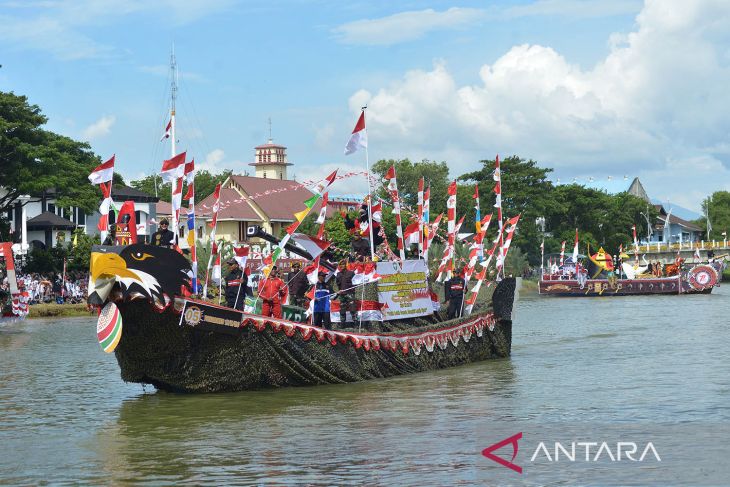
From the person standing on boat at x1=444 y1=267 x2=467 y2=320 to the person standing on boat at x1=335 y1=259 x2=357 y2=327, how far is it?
426 centimetres

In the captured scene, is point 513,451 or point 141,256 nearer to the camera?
point 513,451

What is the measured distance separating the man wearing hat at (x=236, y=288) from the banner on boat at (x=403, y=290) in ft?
9.52

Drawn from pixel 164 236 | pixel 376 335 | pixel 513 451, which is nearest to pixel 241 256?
pixel 164 236

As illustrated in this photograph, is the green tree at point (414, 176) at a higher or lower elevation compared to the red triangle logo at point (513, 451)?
higher

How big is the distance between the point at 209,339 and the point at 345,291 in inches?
167

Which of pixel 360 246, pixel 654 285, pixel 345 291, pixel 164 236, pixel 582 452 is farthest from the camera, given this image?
pixel 654 285

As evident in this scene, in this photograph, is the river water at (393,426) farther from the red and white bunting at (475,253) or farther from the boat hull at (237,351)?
the red and white bunting at (475,253)

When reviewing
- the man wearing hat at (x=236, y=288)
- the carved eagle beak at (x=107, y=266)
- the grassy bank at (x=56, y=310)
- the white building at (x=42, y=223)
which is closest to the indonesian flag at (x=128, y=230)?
the carved eagle beak at (x=107, y=266)

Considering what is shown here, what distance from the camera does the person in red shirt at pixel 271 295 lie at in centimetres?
2061

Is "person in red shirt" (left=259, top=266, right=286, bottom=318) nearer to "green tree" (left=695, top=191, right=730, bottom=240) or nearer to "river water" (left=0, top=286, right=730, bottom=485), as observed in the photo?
"river water" (left=0, top=286, right=730, bottom=485)

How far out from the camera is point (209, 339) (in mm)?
18562

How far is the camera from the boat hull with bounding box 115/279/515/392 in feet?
59.5

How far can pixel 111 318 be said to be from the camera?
17.2 metres

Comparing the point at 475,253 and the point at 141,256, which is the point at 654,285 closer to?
the point at 475,253
